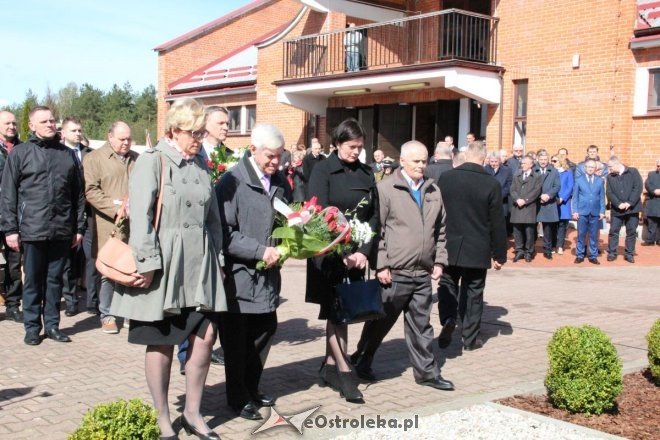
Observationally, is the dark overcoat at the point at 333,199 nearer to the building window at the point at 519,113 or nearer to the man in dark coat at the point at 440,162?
the man in dark coat at the point at 440,162

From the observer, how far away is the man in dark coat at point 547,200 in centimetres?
1503

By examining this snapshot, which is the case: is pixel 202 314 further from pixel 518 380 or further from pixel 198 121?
pixel 518 380

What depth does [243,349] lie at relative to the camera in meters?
5.35

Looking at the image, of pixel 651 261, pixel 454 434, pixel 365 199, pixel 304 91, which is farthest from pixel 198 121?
pixel 304 91

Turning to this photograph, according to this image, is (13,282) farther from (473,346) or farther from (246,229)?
(473,346)

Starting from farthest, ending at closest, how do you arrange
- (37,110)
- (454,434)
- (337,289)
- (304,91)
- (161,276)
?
(304,91), (37,110), (337,289), (454,434), (161,276)

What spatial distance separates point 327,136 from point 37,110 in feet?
57.9

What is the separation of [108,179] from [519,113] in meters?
13.6

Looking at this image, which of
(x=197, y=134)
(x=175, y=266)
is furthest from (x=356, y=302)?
(x=197, y=134)

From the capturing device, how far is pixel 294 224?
5.08 meters

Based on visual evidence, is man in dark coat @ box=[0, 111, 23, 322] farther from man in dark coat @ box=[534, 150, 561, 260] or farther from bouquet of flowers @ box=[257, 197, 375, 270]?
man in dark coat @ box=[534, 150, 561, 260]

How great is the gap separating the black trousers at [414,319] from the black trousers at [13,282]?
182 inches

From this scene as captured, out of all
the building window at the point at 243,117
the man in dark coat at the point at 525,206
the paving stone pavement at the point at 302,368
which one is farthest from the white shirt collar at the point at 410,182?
the building window at the point at 243,117

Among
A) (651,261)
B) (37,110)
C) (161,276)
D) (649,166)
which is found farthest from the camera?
(649,166)
